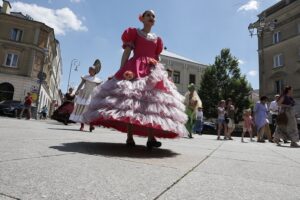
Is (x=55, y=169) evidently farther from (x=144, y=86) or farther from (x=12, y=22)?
(x=12, y=22)

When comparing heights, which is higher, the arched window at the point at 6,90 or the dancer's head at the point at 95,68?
the arched window at the point at 6,90

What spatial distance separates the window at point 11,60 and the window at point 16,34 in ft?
7.07

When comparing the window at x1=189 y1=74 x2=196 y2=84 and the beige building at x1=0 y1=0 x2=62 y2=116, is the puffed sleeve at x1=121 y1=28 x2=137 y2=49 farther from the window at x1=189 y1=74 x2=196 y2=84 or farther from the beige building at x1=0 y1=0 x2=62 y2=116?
the window at x1=189 y1=74 x2=196 y2=84

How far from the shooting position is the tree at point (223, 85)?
33500mm

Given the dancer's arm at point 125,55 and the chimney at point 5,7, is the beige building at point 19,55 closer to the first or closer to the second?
the chimney at point 5,7

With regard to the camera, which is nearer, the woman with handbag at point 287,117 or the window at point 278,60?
the woman with handbag at point 287,117

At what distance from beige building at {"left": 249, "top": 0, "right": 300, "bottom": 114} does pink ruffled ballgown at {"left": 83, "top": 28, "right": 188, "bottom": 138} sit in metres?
26.3

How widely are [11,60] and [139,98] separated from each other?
3433cm

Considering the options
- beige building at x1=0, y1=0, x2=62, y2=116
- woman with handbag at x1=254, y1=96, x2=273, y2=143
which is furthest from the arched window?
woman with handbag at x1=254, y1=96, x2=273, y2=143

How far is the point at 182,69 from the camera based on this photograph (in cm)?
4238

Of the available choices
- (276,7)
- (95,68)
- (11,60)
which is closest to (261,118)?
(95,68)

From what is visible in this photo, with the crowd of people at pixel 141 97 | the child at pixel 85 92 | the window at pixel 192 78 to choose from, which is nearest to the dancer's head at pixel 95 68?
the child at pixel 85 92

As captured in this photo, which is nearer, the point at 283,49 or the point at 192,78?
the point at 283,49

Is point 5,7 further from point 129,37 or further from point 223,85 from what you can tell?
point 129,37
